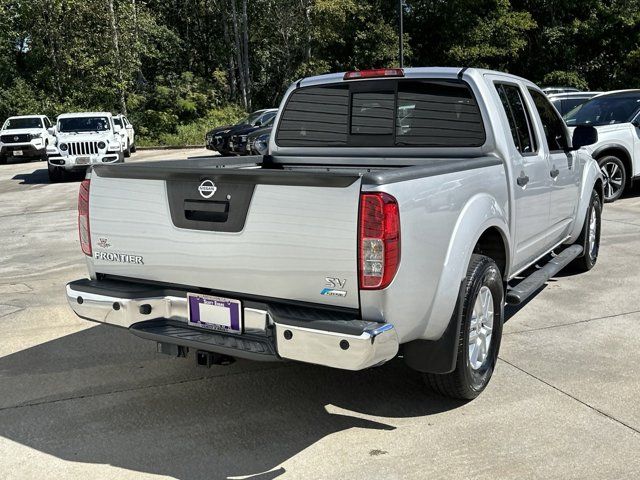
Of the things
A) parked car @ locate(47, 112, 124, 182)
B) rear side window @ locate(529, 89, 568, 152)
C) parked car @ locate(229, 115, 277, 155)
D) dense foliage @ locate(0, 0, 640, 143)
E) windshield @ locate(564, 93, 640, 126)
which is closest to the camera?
rear side window @ locate(529, 89, 568, 152)

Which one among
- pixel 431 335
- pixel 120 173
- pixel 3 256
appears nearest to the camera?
pixel 431 335

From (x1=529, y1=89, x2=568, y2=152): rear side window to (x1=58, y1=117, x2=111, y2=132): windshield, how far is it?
15033 mm

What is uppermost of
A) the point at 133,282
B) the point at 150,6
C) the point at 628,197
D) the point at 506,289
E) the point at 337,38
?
the point at 150,6

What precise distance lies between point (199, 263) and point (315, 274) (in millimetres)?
673

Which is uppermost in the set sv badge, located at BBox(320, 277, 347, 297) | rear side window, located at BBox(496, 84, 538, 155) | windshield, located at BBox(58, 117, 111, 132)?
rear side window, located at BBox(496, 84, 538, 155)

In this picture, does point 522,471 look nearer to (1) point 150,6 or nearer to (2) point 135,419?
(2) point 135,419

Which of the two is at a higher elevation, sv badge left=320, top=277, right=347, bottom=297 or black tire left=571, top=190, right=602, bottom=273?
sv badge left=320, top=277, right=347, bottom=297

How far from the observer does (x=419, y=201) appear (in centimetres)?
334

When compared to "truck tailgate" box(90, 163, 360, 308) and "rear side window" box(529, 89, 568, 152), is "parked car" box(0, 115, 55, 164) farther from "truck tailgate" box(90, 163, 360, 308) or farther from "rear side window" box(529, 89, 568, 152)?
"truck tailgate" box(90, 163, 360, 308)

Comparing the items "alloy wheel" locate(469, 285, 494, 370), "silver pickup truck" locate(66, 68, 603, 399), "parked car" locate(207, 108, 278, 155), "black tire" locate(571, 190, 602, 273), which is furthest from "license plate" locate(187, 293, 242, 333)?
"parked car" locate(207, 108, 278, 155)

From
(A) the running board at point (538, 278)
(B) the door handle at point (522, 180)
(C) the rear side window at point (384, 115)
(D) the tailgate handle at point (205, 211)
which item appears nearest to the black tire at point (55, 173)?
(C) the rear side window at point (384, 115)

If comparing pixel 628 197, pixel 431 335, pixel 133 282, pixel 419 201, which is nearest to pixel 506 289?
pixel 431 335

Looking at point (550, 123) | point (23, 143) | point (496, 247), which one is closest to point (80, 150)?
point (23, 143)

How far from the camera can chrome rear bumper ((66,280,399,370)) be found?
312 cm
